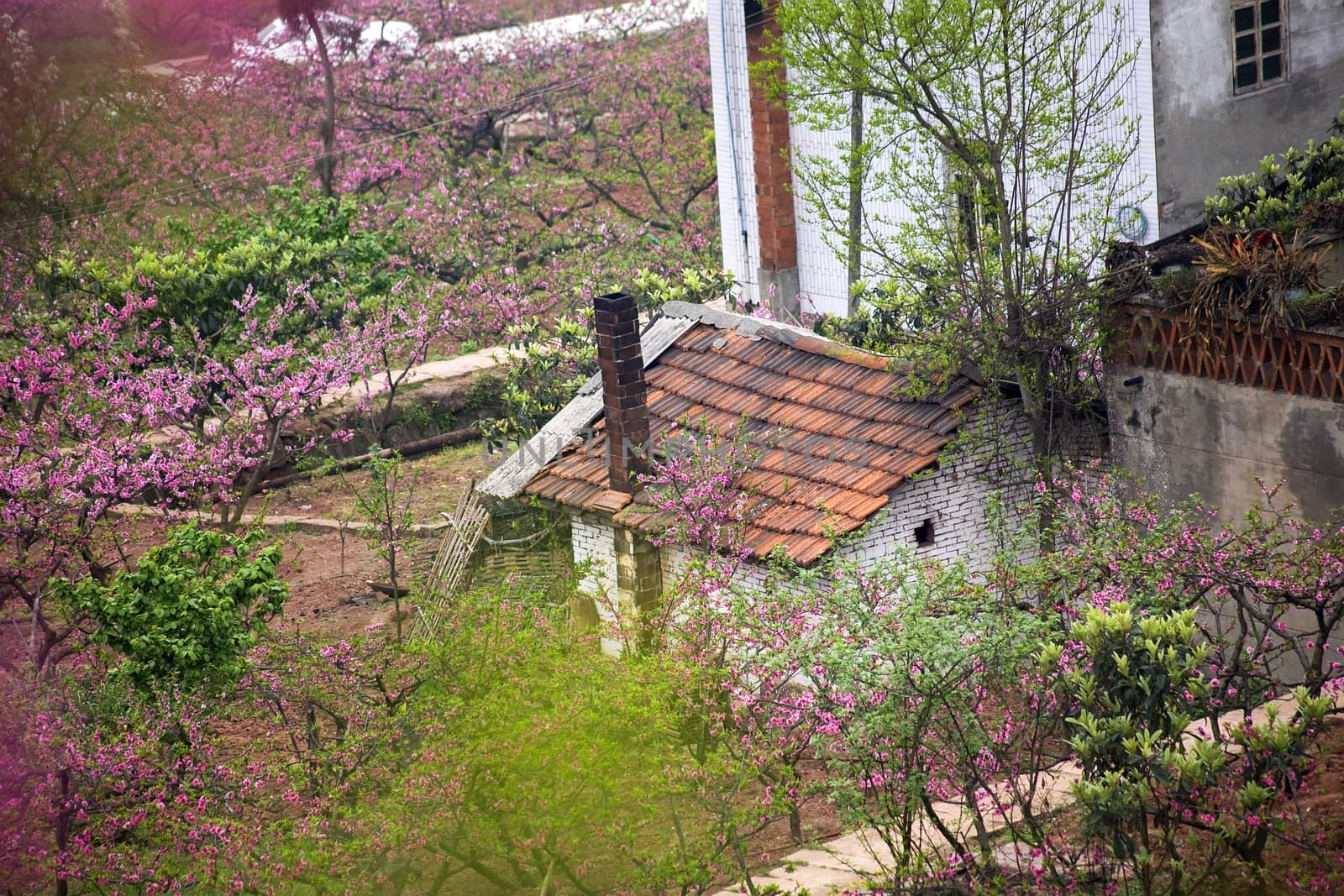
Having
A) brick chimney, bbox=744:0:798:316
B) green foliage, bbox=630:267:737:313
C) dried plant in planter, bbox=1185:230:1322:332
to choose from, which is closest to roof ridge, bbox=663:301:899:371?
green foliage, bbox=630:267:737:313

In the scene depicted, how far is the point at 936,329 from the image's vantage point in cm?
1255

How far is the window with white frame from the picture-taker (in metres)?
12.6

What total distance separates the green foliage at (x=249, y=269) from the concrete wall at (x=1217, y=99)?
37.1 feet

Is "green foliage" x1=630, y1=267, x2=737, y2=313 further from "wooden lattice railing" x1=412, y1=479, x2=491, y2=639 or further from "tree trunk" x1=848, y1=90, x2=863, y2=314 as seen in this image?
"wooden lattice railing" x1=412, y1=479, x2=491, y2=639

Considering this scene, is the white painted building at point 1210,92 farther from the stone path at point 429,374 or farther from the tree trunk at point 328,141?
the tree trunk at point 328,141

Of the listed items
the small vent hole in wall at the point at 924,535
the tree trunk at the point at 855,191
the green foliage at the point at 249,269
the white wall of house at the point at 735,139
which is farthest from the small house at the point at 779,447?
the green foliage at the point at 249,269

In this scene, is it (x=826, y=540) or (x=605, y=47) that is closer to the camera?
(x=826, y=540)

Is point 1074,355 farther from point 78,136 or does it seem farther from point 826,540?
point 78,136

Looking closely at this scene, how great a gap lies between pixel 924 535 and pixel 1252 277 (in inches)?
142

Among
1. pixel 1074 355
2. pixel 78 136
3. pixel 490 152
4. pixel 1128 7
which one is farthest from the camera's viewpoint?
pixel 490 152

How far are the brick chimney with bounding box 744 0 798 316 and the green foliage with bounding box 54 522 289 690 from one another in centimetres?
1012

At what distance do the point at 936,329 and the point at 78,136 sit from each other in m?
15.8

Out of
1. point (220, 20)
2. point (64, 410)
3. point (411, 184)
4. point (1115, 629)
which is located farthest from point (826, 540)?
point (411, 184)

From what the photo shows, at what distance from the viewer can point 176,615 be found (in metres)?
9.76
